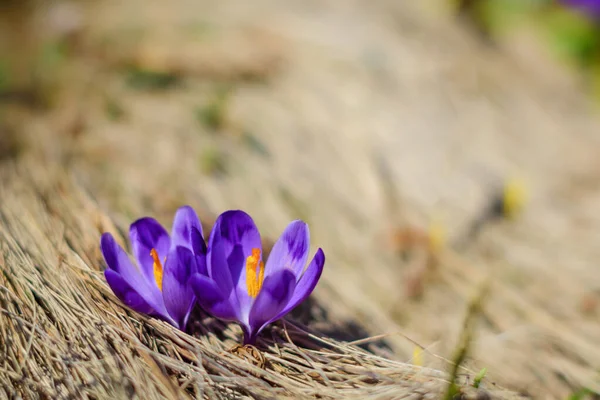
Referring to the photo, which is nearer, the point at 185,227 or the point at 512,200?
the point at 185,227

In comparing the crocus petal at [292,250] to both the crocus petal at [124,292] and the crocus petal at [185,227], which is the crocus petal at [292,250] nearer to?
the crocus petal at [185,227]

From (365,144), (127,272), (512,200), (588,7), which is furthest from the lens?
(588,7)

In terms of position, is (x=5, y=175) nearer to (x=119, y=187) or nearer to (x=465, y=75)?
(x=119, y=187)

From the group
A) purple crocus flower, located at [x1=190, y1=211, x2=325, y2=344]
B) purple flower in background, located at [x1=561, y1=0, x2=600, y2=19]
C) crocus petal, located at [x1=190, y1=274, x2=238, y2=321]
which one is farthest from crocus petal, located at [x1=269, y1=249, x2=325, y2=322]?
purple flower in background, located at [x1=561, y1=0, x2=600, y2=19]

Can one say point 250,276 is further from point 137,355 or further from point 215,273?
point 137,355

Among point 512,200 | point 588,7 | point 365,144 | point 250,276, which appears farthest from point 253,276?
point 588,7

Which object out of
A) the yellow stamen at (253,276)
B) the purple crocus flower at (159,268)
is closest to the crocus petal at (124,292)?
the purple crocus flower at (159,268)

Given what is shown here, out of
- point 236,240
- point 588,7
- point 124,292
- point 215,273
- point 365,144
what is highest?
point 588,7
